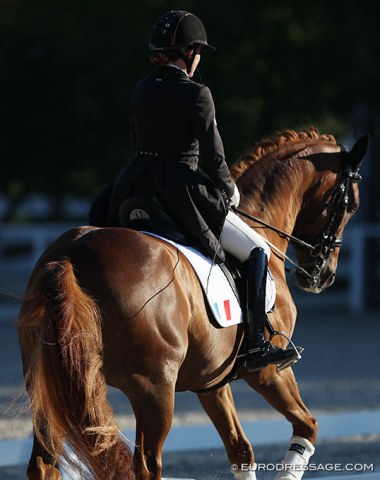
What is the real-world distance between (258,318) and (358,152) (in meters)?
1.51

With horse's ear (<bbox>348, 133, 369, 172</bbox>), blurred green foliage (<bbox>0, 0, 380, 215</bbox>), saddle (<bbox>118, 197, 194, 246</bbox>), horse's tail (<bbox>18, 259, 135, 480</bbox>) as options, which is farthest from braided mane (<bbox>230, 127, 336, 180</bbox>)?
blurred green foliage (<bbox>0, 0, 380, 215</bbox>)

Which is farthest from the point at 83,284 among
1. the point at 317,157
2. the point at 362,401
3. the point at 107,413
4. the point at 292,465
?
the point at 362,401

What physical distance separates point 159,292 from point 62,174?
14.2 m

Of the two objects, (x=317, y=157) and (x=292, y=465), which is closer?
(x=292, y=465)

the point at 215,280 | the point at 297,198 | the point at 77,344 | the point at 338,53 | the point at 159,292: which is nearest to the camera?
the point at 77,344

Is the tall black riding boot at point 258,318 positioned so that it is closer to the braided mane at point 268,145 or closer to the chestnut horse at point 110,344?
the chestnut horse at point 110,344

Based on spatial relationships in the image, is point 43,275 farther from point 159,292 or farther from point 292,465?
point 292,465

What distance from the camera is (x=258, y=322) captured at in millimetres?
4992

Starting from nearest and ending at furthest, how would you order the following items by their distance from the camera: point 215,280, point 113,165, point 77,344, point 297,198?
point 77,344 → point 215,280 → point 297,198 → point 113,165

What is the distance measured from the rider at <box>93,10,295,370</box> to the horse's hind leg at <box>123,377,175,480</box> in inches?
34.5

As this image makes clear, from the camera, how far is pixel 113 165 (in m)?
17.7

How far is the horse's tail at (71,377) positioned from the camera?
13.4 feet

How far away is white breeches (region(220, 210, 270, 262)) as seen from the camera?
5.10 metres

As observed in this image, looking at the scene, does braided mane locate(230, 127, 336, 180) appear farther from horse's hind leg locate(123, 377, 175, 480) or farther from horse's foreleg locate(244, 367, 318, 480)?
horse's hind leg locate(123, 377, 175, 480)
